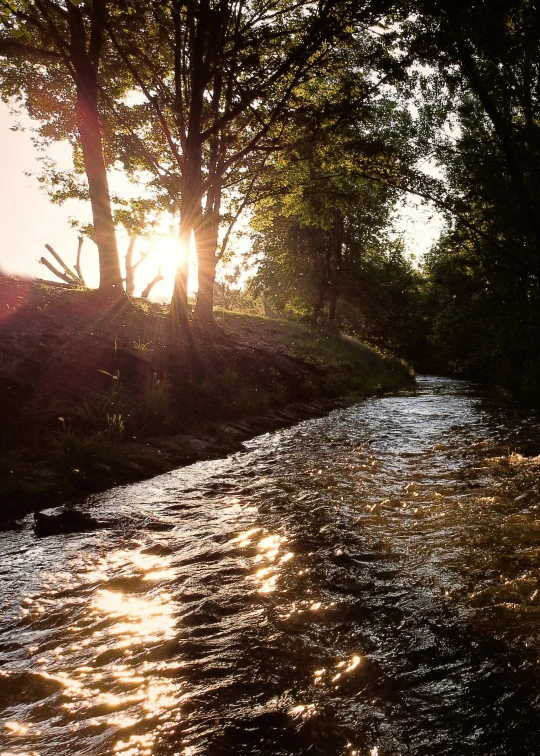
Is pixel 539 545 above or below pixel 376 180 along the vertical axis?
below

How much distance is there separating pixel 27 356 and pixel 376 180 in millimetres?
12552

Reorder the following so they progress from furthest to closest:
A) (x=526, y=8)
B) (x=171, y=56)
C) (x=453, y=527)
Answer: (x=171, y=56)
(x=526, y=8)
(x=453, y=527)

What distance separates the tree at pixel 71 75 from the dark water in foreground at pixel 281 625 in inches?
450

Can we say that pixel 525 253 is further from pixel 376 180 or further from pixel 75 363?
pixel 75 363

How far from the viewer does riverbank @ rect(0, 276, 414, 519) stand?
24.5 ft

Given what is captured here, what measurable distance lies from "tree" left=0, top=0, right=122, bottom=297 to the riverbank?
2.62m

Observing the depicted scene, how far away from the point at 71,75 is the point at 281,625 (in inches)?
744

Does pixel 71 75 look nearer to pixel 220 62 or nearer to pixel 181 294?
pixel 220 62

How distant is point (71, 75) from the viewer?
1619cm

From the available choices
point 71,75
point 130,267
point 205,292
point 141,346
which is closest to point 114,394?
point 141,346

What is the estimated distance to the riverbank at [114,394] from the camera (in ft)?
24.5

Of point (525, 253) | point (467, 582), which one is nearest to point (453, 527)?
point (467, 582)

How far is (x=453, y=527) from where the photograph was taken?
5559mm

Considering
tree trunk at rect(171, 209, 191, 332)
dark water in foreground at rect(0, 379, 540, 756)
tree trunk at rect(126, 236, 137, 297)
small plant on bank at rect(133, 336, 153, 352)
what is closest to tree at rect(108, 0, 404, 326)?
tree trunk at rect(171, 209, 191, 332)
